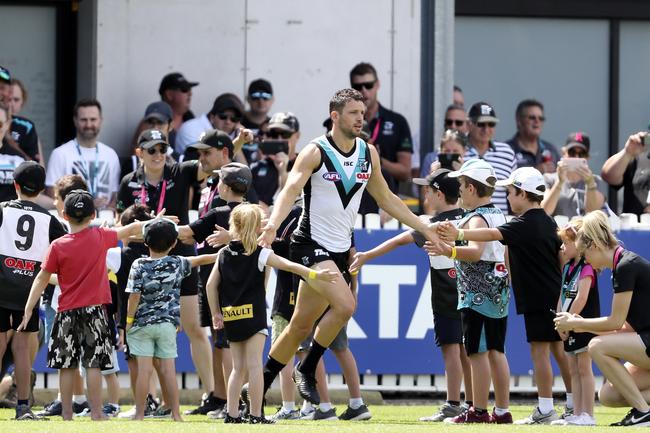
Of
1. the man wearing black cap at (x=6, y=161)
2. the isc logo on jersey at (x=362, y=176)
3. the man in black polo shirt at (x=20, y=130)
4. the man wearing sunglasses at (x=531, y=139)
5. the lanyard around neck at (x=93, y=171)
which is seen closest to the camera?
the isc logo on jersey at (x=362, y=176)

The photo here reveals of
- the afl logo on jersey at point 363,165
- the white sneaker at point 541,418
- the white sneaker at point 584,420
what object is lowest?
the white sneaker at point 541,418

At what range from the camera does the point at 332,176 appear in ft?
37.4

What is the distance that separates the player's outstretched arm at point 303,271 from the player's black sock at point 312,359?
73cm

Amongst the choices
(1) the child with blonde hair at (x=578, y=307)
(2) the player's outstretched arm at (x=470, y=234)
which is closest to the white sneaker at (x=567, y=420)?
(1) the child with blonde hair at (x=578, y=307)

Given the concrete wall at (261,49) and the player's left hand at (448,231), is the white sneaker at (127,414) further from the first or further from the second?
the concrete wall at (261,49)

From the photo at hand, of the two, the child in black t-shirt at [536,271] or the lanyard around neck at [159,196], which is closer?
the child in black t-shirt at [536,271]

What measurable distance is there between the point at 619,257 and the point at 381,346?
3.95 metres

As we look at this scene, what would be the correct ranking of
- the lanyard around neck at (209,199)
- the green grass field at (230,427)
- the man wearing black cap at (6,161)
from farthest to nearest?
the man wearing black cap at (6,161)
the lanyard around neck at (209,199)
the green grass field at (230,427)

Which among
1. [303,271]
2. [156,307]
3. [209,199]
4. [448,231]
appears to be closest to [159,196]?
[209,199]

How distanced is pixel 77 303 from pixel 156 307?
56 centimetres

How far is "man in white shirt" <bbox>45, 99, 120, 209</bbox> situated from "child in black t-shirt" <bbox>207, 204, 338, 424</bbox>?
143 inches

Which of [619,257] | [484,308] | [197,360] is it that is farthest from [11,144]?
[619,257]

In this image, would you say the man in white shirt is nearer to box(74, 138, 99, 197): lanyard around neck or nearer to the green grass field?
box(74, 138, 99, 197): lanyard around neck

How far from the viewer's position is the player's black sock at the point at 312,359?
458 inches
